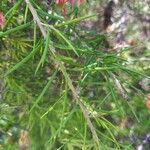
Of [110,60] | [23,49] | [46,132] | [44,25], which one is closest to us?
[44,25]

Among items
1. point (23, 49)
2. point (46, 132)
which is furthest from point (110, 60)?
point (46, 132)

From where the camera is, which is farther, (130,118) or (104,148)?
(130,118)

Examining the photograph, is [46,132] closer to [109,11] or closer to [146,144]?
[146,144]

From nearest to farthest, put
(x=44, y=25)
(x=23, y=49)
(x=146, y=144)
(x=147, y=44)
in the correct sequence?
1. (x=44, y=25)
2. (x=23, y=49)
3. (x=146, y=144)
4. (x=147, y=44)

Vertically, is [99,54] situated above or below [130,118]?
above

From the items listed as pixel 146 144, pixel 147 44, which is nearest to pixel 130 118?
pixel 146 144

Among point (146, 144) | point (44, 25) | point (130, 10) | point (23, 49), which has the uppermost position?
point (44, 25)
